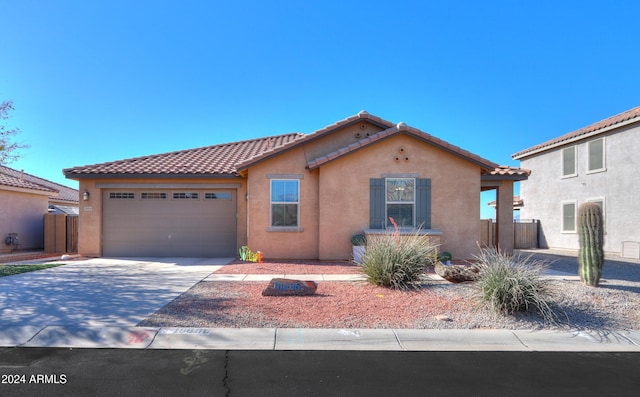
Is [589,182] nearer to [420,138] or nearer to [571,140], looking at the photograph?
[571,140]

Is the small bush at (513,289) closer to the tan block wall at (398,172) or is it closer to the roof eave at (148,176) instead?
the tan block wall at (398,172)

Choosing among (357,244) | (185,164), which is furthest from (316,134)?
(185,164)

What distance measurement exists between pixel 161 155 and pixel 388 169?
1011cm

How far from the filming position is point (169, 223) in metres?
14.0

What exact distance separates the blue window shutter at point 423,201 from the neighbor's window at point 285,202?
13.8 ft

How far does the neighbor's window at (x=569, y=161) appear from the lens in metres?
19.4

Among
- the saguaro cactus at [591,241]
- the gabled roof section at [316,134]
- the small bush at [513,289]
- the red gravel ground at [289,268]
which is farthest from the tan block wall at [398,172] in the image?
the small bush at [513,289]

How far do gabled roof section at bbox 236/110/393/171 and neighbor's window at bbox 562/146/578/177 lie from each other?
39.9 feet

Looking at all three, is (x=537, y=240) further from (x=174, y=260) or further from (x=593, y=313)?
(x=174, y=260)

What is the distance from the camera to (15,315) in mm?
6316

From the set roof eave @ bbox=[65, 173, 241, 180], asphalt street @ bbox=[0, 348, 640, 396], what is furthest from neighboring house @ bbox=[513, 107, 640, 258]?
roof eave @ bbox=[65, 173, 241, 180]

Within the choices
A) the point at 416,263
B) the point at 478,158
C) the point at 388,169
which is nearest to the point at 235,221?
the point at 388,169

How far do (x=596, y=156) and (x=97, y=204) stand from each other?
22802mm

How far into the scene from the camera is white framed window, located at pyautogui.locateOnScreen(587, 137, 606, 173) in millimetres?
17688
